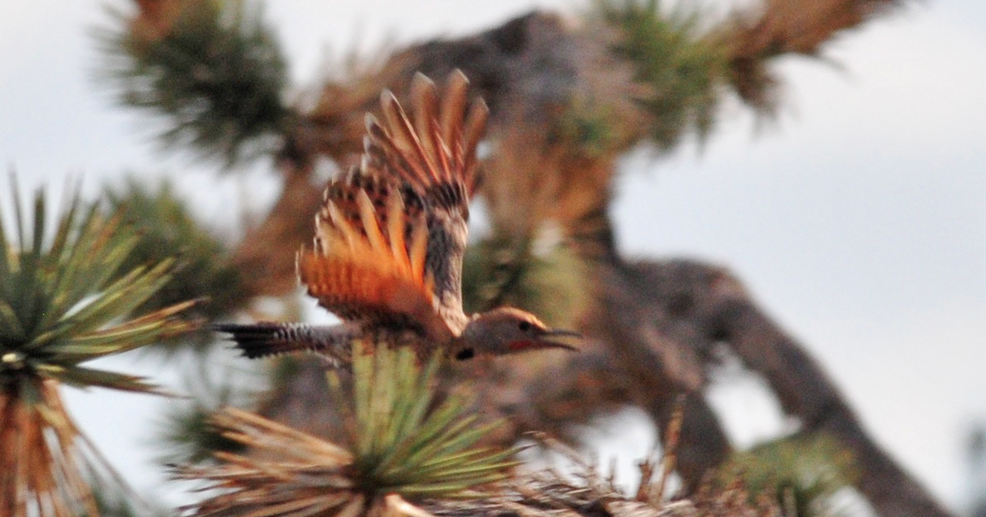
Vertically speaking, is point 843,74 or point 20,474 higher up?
point 843,74

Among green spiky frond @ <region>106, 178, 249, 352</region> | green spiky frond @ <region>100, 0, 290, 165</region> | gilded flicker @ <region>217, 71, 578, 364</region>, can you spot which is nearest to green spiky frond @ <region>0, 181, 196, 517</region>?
gilded flicker @ <region>217, 71, 578, 364</region>

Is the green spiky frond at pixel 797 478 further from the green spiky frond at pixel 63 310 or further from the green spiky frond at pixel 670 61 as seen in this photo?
the green spiky frond at pixel 670 61

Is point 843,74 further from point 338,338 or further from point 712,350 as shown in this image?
point 338,338

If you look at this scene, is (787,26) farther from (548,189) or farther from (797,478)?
(797,478)

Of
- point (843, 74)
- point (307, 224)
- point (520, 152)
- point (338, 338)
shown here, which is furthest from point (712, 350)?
point (338, 338)

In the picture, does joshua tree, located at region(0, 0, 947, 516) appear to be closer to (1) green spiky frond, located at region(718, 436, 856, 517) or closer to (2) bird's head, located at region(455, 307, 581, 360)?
(1) green spiky frond, located at region(718, 436, 856, 517)

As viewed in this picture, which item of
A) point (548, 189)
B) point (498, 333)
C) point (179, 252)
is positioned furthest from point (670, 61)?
point (498, 333)
